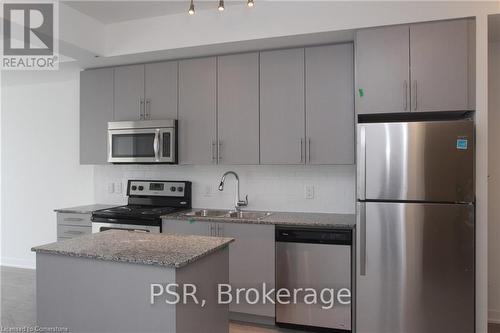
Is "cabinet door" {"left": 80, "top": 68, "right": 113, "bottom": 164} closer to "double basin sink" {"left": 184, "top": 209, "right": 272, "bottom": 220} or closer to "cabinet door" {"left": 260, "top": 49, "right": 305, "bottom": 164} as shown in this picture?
"double basin sink" {"left": 184, "top": 209, "right": 272, "bottom": 220}

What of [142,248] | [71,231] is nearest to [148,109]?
[71,231]

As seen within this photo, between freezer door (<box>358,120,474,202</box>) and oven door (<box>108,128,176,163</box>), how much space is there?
72.8 inches

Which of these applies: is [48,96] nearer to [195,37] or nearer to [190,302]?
[195,37]

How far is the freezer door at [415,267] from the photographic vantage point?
2.46 m

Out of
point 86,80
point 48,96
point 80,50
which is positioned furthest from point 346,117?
point 48,96

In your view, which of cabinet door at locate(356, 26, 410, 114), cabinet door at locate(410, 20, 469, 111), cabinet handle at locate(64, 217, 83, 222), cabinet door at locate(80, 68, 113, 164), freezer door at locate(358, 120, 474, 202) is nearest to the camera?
freezer door at locate(358, 120, 474, 202)

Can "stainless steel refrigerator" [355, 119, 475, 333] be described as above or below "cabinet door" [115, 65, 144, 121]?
below

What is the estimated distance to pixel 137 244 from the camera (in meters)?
2.01

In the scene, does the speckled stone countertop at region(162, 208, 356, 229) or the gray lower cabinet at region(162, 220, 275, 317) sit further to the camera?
the gray lower cabinet at region(162, 220, 275, 317)

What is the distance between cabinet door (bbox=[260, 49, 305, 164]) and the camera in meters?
3.14

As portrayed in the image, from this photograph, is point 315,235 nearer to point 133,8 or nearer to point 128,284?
point 128,284

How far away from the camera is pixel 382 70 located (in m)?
2.70

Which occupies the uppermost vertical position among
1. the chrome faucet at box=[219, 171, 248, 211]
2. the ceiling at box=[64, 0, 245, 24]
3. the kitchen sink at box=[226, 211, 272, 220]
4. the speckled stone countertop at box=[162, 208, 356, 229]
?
the ceiling at box=[64, 0, 245, 24]

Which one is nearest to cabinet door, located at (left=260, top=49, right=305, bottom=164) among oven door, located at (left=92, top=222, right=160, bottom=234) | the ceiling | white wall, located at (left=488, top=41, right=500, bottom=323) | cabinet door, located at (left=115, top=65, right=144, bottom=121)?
the ceiling
